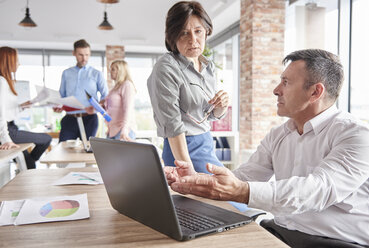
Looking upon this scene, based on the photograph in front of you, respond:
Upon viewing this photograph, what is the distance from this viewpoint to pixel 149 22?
24.9ft

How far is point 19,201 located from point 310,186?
945 millimetres

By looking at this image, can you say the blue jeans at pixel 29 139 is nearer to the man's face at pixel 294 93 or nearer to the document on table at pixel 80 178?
the document on table at pixel 80 178

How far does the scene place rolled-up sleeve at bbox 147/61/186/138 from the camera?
1.64 metres

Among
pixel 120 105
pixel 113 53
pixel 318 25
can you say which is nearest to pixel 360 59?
pixel 318 25

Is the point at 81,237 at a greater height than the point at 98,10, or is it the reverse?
the point at 98,10

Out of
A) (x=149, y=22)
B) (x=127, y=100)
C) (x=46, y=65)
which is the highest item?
(x=149, y=22)

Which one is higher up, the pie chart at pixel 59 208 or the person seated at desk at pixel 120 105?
the person seated at desk at pixel 120 105

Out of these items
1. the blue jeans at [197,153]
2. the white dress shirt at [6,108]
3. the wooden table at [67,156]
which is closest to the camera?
the blue jeans at [197,153]

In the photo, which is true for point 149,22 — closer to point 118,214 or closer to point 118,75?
point 118,75

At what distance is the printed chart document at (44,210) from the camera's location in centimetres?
94

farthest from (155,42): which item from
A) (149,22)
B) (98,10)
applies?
(98,10)

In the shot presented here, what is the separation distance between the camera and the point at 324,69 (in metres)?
1.23

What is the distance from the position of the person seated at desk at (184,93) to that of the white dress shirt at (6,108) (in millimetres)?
1900

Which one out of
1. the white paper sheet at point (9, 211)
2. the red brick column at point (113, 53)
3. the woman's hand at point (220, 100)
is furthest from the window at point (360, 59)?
the red brick column at point (113, 53)
